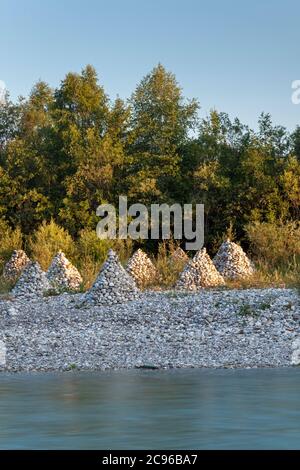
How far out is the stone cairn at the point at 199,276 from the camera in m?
23.7

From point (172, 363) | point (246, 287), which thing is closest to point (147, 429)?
point (172, 363)

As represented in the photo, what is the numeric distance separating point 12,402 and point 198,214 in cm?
2355

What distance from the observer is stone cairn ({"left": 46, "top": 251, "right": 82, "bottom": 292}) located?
24703 millimetres

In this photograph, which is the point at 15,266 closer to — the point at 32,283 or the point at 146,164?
the point at 32,283

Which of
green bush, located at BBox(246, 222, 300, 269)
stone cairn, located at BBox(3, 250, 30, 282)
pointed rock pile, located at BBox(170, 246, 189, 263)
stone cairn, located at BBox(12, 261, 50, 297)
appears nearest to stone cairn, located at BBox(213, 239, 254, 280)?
pointed rock pile, located at BBox(170, 246, 189, 263)

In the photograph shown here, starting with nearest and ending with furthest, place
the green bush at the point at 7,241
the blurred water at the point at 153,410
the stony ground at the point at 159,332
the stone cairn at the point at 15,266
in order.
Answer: the blurred water at the point at 153,410, the stony ground at the point at 159,332, the stone cairn at the point at 15,266, the green bush at the point at 7,241

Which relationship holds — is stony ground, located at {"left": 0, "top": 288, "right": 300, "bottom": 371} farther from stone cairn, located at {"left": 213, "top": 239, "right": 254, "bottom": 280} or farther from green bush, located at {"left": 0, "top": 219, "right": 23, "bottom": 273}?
green bush, located at {"left": 0, "top": 219, "right": 23, "bottom": 273}

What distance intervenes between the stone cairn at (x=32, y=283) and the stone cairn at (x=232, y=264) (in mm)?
4640

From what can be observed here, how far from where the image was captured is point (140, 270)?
25.3 metres

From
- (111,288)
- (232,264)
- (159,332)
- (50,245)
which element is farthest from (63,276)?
(159,332)

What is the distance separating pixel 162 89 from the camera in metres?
38.6

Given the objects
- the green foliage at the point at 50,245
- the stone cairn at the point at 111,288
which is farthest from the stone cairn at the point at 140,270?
the green foliage at the point at 50,245

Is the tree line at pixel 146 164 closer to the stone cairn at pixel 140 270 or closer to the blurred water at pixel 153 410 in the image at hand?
the stone cairn at pixel 140 270
